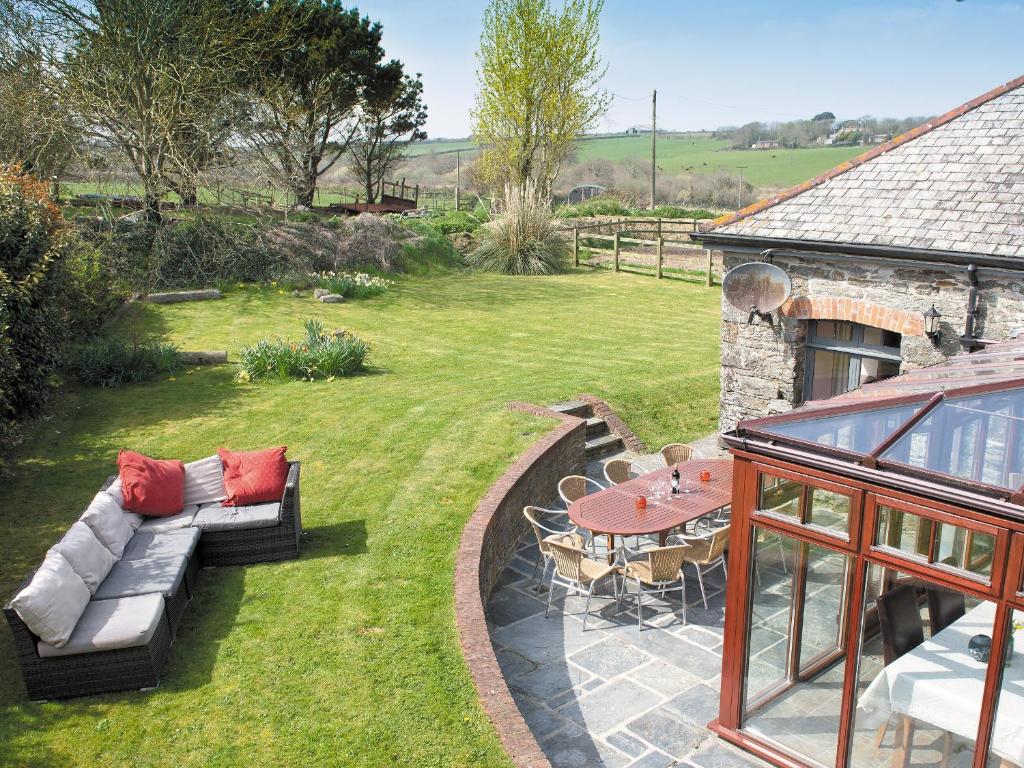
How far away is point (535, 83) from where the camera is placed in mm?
30641

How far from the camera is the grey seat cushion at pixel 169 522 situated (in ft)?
24.8

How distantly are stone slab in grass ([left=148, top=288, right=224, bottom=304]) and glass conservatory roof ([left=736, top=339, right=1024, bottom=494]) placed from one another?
15510 mm

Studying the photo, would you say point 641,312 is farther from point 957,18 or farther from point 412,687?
point 957,18

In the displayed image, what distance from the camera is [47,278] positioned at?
1138 centimetres

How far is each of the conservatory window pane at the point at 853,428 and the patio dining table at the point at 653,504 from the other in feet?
8.50

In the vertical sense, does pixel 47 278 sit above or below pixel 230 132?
below

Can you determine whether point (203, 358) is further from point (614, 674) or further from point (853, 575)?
point (853, 575)

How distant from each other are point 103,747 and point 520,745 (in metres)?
2.70

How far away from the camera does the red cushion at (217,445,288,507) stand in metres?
7.95

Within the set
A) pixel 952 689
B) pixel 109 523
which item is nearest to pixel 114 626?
pixel 109 523

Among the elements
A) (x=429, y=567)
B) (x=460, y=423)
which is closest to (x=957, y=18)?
(x=460, y=423)

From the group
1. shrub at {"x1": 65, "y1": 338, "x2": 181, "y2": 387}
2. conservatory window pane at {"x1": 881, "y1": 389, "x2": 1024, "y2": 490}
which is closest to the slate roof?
conservatory window pane at {"x1": 881, "y1": 389, "x2": 1024, "y2": 490}

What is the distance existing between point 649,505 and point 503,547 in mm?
1658

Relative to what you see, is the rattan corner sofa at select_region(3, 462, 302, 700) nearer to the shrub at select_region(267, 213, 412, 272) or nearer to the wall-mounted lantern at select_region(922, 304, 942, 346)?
the wall-mounted lantern at select_region(922, 304, 942, 346)
